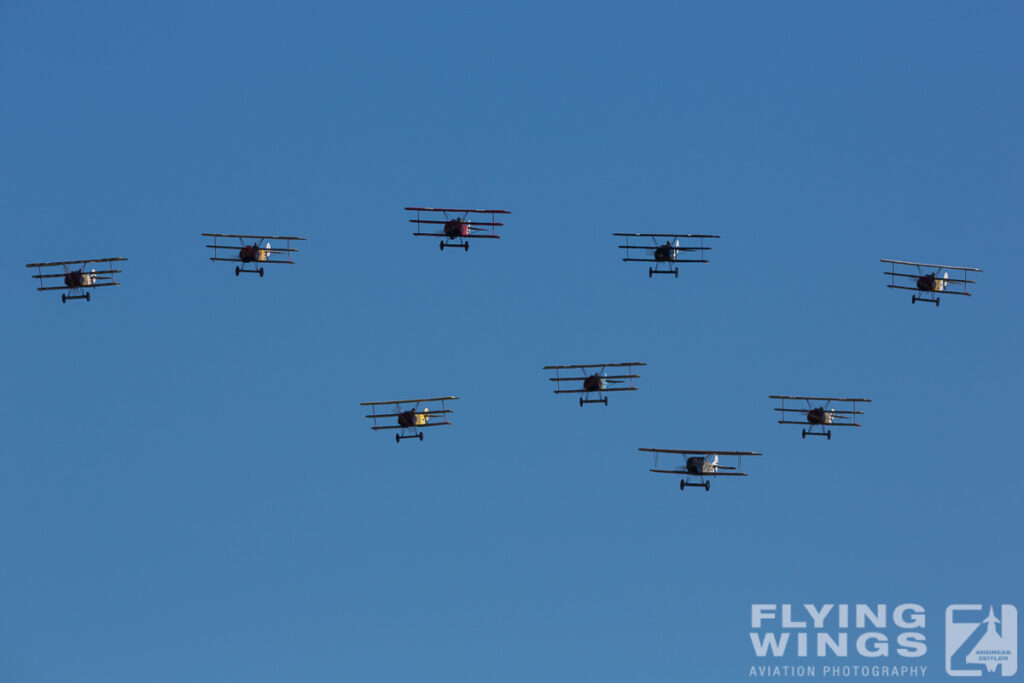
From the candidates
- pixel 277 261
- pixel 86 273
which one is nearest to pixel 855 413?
pixel 277 261

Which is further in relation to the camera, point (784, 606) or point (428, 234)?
point (784, 606)

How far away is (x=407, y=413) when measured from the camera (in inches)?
4946

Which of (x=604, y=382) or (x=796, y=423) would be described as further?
(x=796, y=423)

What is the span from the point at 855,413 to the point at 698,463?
53.1 feet

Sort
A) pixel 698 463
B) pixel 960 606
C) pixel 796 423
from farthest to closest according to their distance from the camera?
pixel 960 606 → pixel 796 423 → pixel 698 463

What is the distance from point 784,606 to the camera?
146 meters

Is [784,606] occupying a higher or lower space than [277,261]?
lower

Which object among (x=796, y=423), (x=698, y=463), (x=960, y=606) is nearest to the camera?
(x=698, y=463)

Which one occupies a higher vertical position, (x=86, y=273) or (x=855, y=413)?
(x=86, y=273)

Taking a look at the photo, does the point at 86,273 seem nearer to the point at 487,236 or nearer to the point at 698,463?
the point at 487,236

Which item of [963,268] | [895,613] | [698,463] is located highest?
[963,268]

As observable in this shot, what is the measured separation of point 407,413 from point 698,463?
20.6 metres

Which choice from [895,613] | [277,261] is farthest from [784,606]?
[277,261]

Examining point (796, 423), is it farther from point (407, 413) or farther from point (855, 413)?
point (407, 413)
